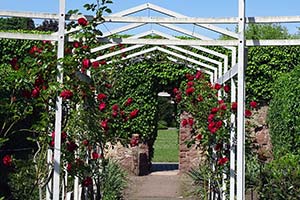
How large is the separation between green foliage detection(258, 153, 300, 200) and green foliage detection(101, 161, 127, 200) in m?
2.91

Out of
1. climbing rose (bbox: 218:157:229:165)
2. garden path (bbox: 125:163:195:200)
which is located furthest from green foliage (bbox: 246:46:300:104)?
climbing rose (bbox: 218:157:229:165)

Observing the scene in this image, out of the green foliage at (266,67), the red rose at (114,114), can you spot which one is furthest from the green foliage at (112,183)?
the green foliage at (266,67)

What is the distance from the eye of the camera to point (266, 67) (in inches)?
587

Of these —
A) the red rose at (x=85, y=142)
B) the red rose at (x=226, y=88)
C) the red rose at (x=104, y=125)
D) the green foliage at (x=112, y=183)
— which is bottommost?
the green foliage at (x=112, y=183)

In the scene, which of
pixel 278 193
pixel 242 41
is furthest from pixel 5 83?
pixel 278 193

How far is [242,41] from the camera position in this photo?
19.4ft

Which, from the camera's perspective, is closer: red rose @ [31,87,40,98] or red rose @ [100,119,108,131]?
red rose @ [31,87,40,98]

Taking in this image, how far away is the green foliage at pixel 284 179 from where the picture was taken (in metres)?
7.79

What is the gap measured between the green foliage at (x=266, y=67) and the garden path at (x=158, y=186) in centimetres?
245

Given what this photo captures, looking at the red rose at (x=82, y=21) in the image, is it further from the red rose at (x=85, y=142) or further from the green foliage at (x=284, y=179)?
the green foliage at (x=284, y=179)

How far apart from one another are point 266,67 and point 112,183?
5.43 m

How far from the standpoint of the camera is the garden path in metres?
11.9

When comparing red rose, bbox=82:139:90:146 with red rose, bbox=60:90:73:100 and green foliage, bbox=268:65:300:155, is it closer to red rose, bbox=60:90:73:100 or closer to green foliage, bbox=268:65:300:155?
red rose, bbox=60:90:73:100

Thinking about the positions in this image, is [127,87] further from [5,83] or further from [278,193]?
[5,83]
